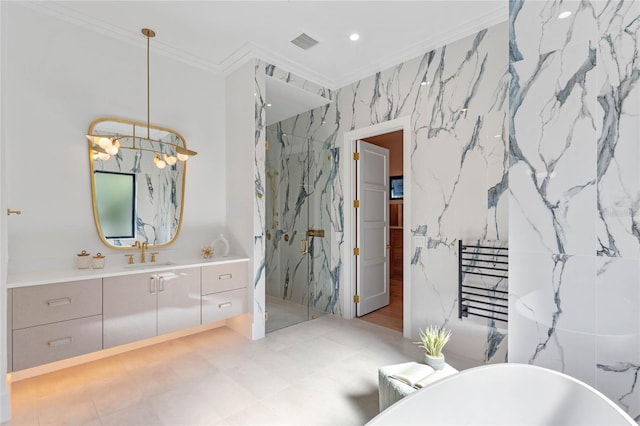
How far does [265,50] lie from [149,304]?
279cm

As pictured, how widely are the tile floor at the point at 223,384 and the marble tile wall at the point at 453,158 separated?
60cm

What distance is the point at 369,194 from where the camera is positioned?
4.23m

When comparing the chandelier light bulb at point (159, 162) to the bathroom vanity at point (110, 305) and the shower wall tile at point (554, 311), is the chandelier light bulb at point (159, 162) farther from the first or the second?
the shower wall tile at point (554, 311)

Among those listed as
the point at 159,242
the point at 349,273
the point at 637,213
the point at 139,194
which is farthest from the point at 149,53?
the point at 637,213

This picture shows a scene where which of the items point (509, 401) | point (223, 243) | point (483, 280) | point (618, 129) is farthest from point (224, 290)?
point (618, 129)

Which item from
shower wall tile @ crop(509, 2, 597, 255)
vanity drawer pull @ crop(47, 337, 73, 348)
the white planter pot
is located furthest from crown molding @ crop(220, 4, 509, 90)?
vanity drawer pull @ crop(47, 337, 73, 348)

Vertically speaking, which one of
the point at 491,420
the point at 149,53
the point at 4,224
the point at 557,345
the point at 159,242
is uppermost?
the point at 149,53

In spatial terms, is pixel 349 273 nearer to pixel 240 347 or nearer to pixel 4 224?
pixel 240 347

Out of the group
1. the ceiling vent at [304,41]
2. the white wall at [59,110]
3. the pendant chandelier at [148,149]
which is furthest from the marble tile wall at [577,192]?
the white wall at [59,110]

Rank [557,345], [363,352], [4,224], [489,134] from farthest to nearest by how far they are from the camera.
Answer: [363,352]
[489,134]
[4,224]
[557,345]

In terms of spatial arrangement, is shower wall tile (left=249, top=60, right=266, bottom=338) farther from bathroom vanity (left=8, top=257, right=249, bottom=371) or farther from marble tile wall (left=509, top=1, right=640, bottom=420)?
marble tile wall (left=509, top=1, right=640, bottom=420)

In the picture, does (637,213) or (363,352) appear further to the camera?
(363,352)

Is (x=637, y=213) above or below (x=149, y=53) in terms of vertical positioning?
below

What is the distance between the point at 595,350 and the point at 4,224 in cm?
344
